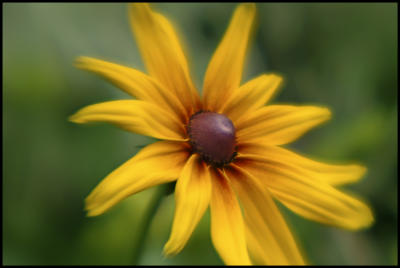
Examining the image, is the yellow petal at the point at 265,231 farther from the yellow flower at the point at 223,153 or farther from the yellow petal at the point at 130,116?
Answer: the yellow petal at the point at 130,116

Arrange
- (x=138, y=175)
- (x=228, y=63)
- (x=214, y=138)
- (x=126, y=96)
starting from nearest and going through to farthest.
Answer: (x=138, y=175) < (x=214, y=138) < (x=228, y=63) < (x=126, y=96)

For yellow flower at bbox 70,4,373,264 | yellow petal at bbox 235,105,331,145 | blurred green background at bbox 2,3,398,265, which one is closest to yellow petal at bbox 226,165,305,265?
yellow flower at bbox 70,4,373,264

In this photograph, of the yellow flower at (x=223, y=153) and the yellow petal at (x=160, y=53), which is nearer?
the yellow flower at (x=223, y=153)

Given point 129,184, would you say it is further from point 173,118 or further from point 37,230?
point 37,230

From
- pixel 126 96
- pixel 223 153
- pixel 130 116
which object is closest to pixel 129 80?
pixel 130 116

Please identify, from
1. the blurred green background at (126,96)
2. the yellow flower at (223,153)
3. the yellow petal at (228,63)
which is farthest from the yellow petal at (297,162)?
the blurred green background at (126,96)

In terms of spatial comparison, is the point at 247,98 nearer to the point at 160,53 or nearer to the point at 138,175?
the point at 160,53
